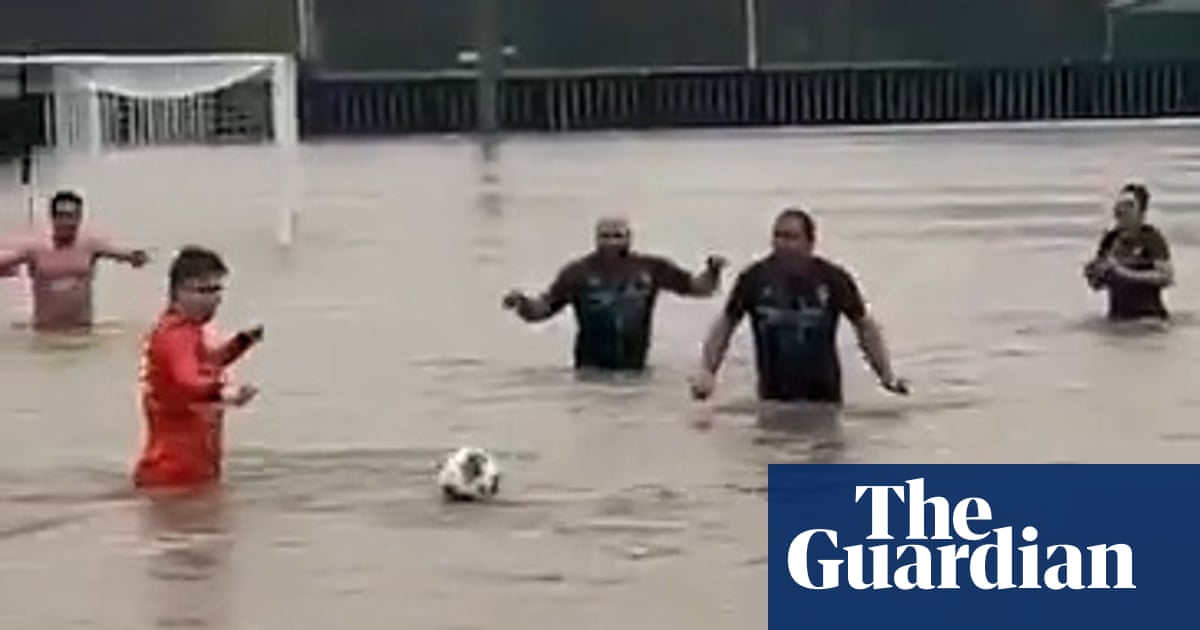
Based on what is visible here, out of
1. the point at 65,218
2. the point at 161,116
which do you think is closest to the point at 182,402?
the point at 65,218

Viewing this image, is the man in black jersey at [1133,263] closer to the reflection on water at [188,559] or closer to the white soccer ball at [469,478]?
the white soccer ball at [469,478]

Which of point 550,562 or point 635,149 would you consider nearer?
point 550,562

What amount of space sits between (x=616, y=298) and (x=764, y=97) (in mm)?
53415

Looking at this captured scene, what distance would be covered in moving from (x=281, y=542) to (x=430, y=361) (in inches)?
269

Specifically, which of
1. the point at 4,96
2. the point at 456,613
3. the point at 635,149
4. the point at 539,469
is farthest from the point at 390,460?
the point at 635,149

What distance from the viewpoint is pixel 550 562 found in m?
11.3

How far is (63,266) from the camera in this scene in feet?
66.7

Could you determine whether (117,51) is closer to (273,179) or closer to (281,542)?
(273,179)

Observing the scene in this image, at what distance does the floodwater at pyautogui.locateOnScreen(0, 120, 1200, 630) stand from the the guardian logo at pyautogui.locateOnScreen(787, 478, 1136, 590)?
1991 mm

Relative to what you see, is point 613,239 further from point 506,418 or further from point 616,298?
point 506,418

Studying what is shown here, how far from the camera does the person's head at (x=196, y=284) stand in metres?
12.6

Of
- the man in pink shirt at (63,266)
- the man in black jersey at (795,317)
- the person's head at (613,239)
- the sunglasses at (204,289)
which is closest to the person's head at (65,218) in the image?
the man in pink shirt at (63,266)

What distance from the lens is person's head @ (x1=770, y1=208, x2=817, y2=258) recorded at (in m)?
15.1

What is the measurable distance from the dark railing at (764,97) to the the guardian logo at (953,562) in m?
60.2
